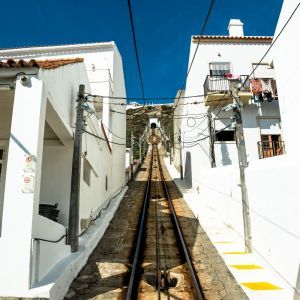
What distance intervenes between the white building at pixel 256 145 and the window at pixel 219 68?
0.07 metres

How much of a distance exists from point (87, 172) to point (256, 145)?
37.6 ft

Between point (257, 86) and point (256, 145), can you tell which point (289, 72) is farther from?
point (256, 145)

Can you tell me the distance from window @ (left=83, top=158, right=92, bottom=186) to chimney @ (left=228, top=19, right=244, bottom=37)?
1649cm

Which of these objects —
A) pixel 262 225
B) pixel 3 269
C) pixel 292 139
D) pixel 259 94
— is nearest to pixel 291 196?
pixel 262 225

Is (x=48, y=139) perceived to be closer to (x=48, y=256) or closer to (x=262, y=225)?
(x=48, y=256)

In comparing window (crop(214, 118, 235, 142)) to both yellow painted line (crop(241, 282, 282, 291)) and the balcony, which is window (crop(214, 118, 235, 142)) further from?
yellow painted line (crop(241, 282, 282, 291))

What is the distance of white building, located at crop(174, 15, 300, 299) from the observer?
6789mm

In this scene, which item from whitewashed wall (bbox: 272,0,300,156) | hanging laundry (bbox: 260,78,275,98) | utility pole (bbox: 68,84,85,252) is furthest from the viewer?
hanging laundry (bbox: 260,78,275,98)

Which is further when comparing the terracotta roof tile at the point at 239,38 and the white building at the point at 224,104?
the terracotta roof tile at the point at 239,38

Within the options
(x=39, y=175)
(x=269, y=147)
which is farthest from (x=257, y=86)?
(x=39, y=175)

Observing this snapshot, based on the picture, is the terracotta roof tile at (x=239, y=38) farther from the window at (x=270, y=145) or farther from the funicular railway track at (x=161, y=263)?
the funicular railway track at (x=161, y=263)

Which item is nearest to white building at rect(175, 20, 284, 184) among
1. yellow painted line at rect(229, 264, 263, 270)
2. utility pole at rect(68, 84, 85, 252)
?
utility pole at rect(68, 84, 85, 252)

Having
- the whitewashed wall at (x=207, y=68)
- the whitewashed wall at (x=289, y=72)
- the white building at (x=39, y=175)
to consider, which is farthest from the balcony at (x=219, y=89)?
the white building at (x=39, y=175)

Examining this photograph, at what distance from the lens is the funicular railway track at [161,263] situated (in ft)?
22.9
